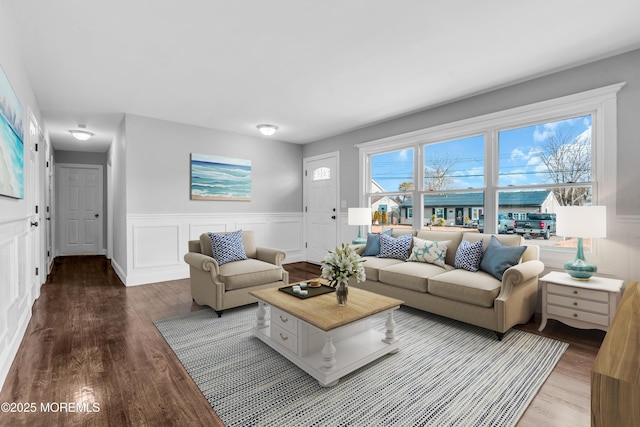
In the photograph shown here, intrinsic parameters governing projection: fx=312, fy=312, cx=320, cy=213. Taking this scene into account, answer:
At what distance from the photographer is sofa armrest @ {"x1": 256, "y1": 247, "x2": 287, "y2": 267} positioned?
3.72m

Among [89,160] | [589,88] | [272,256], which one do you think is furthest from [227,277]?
[89,160]

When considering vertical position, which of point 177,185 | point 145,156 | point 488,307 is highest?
point 145,156

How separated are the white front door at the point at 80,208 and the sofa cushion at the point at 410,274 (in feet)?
23.9

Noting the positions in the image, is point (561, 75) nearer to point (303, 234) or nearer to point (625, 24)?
point (625, 24)

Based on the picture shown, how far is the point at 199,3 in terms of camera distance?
2.15 metres

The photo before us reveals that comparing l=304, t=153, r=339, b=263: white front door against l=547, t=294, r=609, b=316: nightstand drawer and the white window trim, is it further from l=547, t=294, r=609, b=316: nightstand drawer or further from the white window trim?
l=547, t=294, r=609, b=316: nightstand drawer

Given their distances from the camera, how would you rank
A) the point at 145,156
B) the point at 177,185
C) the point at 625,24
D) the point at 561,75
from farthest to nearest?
the point at 177,185 → the point at 145,156 → the point at 561,75 → the point at 625,24

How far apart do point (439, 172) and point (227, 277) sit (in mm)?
3091

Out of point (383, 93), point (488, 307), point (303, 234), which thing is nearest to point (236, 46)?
point (383, 93)

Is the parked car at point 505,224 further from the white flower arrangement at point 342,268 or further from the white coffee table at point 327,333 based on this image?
the white flower arrangement at point 342,268

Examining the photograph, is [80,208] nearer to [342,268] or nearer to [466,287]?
[342,268]

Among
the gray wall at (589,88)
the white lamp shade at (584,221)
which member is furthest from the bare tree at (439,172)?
the white lamp shade at (584,221)

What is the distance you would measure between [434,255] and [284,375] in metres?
2.20

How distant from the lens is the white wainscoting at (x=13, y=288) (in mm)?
2066
